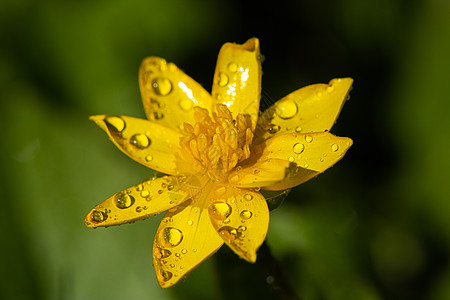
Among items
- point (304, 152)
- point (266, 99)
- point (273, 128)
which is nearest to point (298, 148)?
point (304, 152)

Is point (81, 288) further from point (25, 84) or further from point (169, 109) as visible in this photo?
point (25, 84)

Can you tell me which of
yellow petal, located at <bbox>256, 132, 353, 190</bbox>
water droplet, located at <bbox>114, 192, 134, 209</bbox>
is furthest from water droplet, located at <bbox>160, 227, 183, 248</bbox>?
yellow petal, located at <bbox>256, 132, 353, 190</bbox>

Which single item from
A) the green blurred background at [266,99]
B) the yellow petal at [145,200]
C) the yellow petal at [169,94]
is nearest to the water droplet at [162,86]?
the yellow petal at [169,94]

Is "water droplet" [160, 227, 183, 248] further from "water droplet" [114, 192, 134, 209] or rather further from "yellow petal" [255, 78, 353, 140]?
"yellow petal" [255, 78, 353, 140]

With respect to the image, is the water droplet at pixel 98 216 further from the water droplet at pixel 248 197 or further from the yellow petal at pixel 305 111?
the yellow petal at pixel 305 111

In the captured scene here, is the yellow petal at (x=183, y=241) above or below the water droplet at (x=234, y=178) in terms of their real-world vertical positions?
below

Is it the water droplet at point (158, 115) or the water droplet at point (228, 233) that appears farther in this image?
the water droplet at point (158, 115)

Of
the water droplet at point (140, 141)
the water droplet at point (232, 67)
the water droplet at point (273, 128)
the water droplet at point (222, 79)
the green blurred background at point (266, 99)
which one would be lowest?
the green blurred background at point (266, 99)

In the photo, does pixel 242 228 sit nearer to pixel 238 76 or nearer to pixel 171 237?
pixel 171 237
